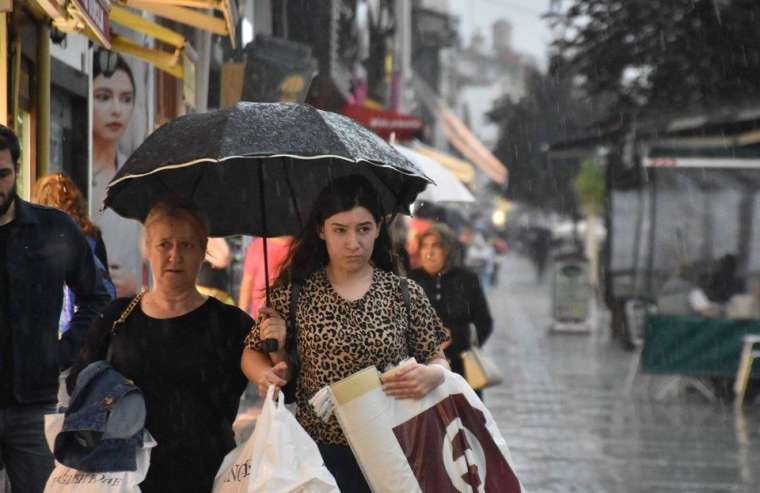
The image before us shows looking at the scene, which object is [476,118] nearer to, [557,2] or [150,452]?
[557,2]

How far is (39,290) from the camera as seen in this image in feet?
16.2

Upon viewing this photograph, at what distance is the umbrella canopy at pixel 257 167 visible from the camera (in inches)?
183

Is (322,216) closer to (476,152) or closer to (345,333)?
(345,333)

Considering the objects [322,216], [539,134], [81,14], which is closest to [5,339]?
[322,216]

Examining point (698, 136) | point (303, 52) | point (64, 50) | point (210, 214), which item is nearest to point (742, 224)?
point (698, 136)

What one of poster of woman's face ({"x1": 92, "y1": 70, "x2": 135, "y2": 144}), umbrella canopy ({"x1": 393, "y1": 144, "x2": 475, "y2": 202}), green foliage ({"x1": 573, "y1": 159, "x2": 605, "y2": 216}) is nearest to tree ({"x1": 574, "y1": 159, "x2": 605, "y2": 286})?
green foliage ({"x1": 573, "y1": 159, "x2": 605, "y2": 216})

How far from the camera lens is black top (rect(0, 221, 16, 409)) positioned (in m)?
4.80

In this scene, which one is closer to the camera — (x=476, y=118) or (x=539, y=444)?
(x=539, y=444)

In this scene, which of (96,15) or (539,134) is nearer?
(96,15)

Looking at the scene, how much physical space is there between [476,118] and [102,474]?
14499 centimetres

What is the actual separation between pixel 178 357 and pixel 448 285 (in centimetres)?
486

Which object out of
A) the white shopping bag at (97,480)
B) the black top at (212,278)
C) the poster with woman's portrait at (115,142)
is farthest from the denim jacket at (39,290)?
the black top at (212,278)

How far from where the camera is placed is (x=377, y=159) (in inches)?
187

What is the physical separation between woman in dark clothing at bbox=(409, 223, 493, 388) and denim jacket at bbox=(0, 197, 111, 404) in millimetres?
4269
